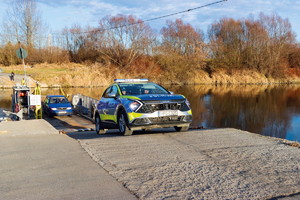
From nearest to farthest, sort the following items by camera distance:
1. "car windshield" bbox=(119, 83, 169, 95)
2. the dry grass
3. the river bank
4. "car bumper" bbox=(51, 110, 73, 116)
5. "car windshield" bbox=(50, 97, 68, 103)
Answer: "car windshield" bbox=(119, 83, 169, 95), "car bumper" bbox=(51, 110, 73, 116), "car windshield" bbox=(50, 97, 68, 103), the river bank, the dry grass

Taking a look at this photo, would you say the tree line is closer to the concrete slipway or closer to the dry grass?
the dry grass

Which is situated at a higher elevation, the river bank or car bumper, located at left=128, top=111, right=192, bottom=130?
the river bank

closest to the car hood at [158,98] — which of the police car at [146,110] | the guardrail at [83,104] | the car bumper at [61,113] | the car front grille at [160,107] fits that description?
the police car at [146,110]

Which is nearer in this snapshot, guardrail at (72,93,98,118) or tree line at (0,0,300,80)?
guardrail at (72,93,98,118)

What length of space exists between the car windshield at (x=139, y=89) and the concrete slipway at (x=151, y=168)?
2030 millimetres

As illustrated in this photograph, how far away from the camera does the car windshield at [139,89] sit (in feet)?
32.7

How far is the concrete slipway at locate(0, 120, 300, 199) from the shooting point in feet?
14.4

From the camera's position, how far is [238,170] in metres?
5.31

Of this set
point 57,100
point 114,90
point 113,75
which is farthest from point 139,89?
point 113,75

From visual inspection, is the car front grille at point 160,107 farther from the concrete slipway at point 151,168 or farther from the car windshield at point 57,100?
the car windshield at point 57,100

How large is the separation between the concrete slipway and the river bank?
46556 mm

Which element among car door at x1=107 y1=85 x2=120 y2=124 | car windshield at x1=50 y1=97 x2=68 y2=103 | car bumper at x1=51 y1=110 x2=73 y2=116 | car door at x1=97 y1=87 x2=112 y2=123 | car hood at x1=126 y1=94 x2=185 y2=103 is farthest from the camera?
car windshield at x1=50 y1=97 x2=68 y2=103

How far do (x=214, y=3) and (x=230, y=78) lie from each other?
183ft

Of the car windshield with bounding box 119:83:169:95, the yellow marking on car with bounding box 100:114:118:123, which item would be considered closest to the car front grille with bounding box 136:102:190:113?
the car windshield with bounding box 119:83:169:95
